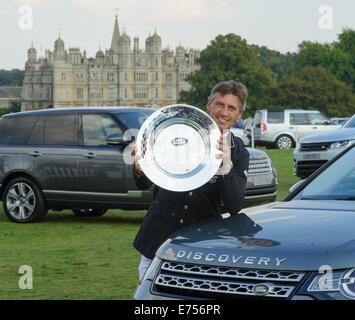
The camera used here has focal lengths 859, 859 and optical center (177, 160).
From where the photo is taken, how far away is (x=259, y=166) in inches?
483

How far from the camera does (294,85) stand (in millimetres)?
86625

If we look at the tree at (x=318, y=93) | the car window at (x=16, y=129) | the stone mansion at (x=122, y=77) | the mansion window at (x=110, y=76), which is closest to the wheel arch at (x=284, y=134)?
the car window at (x=16, y=129)

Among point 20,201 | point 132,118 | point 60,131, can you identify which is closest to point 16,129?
point 60,131

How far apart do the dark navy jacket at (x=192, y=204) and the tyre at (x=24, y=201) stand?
800cm

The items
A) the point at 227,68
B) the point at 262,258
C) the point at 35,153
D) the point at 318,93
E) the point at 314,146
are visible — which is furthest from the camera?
the point at 227,68

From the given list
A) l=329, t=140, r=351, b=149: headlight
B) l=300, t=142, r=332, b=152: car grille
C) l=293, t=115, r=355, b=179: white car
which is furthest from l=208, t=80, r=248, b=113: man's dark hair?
l=300, t=142, r=332, b=152: car grille

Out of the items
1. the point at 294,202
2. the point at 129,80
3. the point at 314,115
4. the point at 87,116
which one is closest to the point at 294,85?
the point at 314,115

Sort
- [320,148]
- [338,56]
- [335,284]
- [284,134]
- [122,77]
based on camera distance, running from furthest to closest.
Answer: [122,77] < [338,56] < [284,134] < [320,148] < [335,284]

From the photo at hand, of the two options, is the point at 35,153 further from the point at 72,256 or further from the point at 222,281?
the point at 222,281

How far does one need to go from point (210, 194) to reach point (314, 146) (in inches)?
498

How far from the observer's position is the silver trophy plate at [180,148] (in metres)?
4.35

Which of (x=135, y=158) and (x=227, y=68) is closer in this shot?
(x=135, y=158)

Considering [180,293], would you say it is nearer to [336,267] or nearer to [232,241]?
[232,241]

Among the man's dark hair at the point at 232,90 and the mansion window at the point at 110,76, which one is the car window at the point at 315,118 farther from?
the mansion window at the point at 110,76
